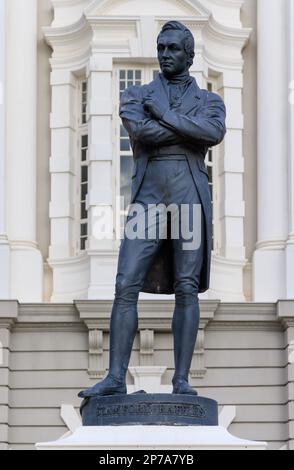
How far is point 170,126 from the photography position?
1230cm

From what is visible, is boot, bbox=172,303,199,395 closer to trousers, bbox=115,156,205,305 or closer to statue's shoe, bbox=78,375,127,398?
trousers, bbox=115,156,205,305

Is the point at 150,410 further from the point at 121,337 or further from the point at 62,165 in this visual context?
the point at 62,165

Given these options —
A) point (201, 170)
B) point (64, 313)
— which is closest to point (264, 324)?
point (64, 313)

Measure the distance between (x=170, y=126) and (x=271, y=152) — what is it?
1304cm

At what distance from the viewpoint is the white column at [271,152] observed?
2492 centimetres

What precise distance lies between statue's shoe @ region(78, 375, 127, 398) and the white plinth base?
34 cm

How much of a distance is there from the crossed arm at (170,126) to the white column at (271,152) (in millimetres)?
12395

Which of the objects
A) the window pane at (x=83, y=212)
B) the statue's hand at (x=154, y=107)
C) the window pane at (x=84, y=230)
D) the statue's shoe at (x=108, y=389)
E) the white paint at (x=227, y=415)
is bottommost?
the statue's shoe at (x=108, y=389)

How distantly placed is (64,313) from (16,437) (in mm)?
1611

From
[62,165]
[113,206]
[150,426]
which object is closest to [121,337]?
[150,426]

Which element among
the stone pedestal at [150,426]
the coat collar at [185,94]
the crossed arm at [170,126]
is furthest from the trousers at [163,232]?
the stone pedestal at [150,426]

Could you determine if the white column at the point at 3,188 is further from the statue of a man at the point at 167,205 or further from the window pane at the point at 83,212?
the statue of a man at the point at 167,205

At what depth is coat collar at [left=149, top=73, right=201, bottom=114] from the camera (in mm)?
12594

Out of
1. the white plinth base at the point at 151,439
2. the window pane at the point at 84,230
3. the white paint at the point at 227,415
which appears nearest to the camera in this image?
the white plinth base at the point at 151,439
